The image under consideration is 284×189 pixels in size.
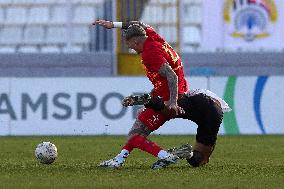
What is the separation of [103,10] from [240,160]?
659 inches

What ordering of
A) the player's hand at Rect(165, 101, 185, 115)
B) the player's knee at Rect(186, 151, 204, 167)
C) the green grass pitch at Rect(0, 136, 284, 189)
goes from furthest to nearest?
1. the player's knee at Rect(186, 151, 204, 167)
2. the player's hand at Rect(165, 101, 185, 115)
3. the green grass pitch at Rect(0, 136, 284, 189)

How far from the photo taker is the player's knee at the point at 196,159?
1321 cm

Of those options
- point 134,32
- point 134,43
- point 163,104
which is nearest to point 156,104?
point 163,104

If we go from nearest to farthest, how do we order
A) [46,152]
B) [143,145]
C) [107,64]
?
[143,145]
[46,152]
[107,64]

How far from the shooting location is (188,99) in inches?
512

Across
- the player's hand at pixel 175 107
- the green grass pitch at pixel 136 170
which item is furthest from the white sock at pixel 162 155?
the player's hand at pixel 175 107

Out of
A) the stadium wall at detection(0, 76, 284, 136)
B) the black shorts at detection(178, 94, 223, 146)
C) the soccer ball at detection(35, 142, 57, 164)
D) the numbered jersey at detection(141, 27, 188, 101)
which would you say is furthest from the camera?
the stadium wall at detection(0, 76, 284, 136)

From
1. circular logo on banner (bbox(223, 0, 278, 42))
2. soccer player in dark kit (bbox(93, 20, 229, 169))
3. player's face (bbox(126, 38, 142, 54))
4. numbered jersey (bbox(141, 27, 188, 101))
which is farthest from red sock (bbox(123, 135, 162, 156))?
circular logo on banner (bbox(223, 0, 278, 42))

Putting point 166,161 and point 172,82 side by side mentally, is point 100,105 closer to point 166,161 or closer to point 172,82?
point 166,161

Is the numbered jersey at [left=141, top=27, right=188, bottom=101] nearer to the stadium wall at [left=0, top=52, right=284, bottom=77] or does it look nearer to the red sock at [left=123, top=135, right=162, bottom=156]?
the red sock at [left=123, top=135, right=162, bottom=156]

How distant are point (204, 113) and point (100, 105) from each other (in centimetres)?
1084

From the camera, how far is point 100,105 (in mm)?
23828

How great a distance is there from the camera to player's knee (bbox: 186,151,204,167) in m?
13.2

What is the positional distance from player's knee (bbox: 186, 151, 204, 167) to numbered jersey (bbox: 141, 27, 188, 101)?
0.84 meters
